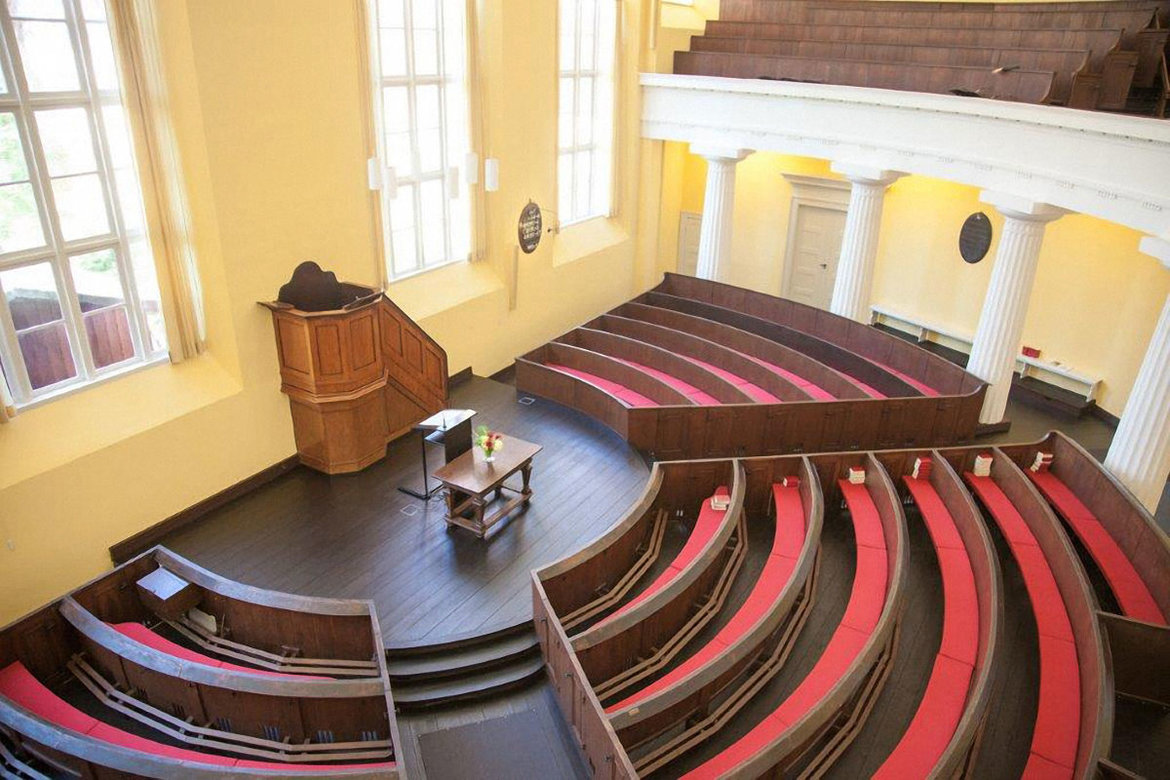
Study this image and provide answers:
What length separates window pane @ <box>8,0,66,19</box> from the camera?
609cm

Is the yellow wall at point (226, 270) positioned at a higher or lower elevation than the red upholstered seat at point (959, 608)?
higher

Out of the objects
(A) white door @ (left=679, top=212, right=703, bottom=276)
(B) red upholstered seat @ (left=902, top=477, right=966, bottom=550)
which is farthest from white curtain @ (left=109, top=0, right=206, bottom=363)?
(A) white door @ (left=679, top=212, right=703, bottom=276)

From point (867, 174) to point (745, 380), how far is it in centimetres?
331

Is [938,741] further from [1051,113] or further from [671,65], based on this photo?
[671,65]

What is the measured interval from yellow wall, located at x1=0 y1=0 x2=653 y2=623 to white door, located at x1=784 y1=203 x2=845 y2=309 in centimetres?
702

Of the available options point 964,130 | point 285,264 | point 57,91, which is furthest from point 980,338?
point 57,91

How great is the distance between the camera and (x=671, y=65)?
44.1ft

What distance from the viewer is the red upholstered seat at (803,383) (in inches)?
409

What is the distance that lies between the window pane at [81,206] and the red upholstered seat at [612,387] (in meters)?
5.36

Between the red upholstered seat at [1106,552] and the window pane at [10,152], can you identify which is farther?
the red upholstered seat at [1106,552]

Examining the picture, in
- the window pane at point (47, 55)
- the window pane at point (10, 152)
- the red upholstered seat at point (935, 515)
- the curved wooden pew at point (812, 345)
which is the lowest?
the red upholstered seat at point (935, 515)

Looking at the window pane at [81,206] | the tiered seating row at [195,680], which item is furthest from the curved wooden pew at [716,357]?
the window pane at [81,206]

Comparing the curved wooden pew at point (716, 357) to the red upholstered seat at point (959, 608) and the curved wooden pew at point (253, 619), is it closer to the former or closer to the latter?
the red upholstered seat at point (959, 608)

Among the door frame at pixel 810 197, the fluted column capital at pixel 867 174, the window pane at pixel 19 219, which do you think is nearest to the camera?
the window pane at pixel 19 219
